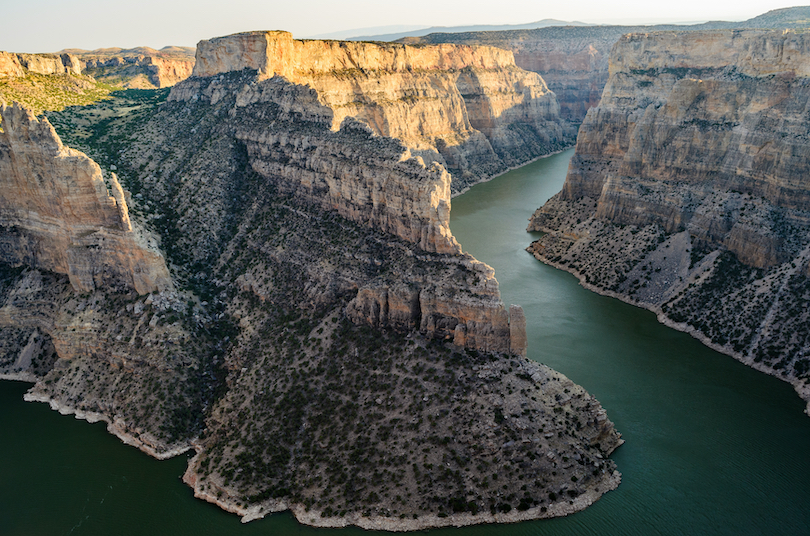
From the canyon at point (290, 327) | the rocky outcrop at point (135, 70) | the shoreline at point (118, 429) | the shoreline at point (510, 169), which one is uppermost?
the rocky outcrop at point (135, 70)

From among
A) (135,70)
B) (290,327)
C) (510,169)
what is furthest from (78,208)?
(510,169)

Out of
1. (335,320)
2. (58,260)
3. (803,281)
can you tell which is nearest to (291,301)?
(335,320)

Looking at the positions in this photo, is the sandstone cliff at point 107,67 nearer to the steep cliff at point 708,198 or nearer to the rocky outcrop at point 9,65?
the rocky outcrop at point 9,65

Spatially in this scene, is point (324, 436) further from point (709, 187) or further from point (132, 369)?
point (709, 187)

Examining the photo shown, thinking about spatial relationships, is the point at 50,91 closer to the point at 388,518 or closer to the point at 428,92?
the point at 428,92

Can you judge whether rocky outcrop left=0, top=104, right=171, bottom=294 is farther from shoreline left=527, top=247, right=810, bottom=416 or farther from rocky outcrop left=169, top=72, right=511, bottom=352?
shoreline left=527, top=247, right=810, bottom=416

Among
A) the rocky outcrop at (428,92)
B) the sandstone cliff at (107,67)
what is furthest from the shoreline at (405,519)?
the sandstone cliff at (107,67)
